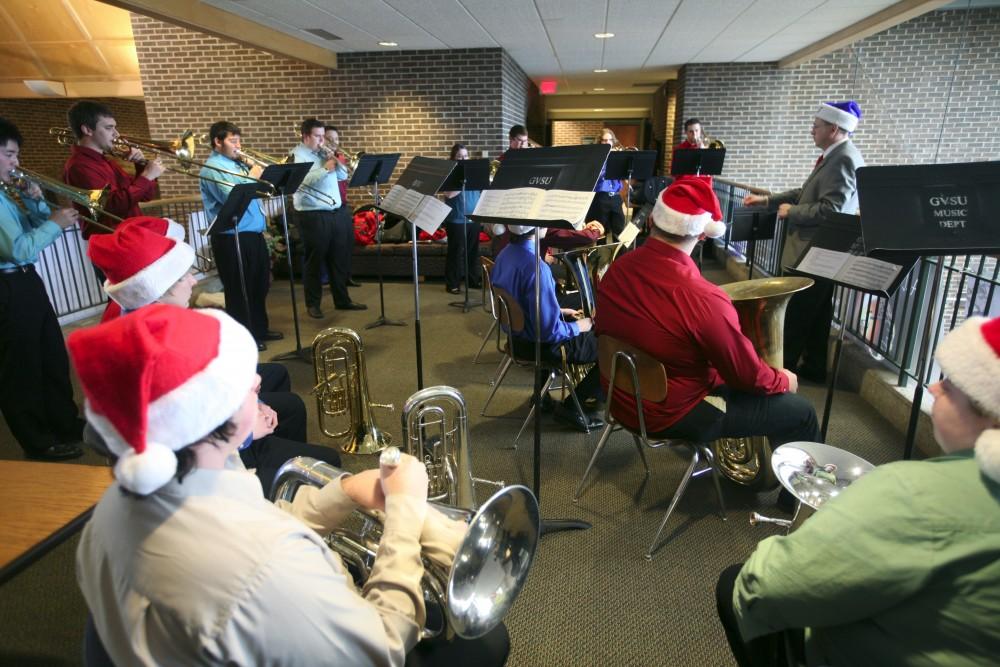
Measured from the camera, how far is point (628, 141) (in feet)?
59.2

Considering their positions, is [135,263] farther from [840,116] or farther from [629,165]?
[629,165]

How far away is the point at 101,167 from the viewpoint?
3.51m

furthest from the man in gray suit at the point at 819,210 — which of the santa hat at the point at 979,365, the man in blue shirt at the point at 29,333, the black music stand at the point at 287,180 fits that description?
the man in blue shirt at the point at 29,333

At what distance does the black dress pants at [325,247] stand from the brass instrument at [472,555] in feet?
14.4

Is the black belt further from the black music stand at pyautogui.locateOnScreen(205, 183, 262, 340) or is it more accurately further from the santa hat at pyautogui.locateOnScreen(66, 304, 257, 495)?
the santa hat at pyautogui.locateOnScreen(66, 304, 257, 495)

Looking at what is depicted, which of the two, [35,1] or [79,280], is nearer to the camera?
[79,280]

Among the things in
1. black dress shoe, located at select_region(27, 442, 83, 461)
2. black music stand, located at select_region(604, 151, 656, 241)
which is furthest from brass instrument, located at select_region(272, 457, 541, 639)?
black music stand, located at select_region(604, 151, 656, 241)

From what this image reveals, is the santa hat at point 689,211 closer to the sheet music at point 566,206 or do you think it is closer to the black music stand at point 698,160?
the sheet music at point 566,206

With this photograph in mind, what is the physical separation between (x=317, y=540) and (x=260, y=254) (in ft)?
14.1

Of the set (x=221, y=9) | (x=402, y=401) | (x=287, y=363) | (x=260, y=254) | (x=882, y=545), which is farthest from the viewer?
(x=221, y=9)

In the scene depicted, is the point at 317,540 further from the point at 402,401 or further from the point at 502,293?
the point at 402,401

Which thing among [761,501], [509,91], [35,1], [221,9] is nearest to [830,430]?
[761,501]

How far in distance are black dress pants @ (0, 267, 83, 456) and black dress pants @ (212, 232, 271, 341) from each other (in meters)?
1.54

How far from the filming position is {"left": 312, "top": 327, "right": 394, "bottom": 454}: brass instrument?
9.53ft
